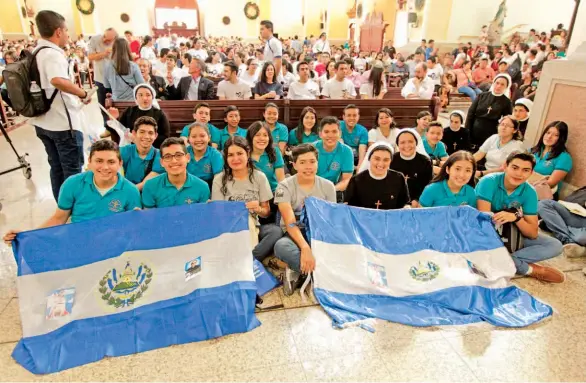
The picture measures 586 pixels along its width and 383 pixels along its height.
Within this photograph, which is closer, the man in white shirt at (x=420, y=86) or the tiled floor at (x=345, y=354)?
the tiled floor at (x=345, y=354)

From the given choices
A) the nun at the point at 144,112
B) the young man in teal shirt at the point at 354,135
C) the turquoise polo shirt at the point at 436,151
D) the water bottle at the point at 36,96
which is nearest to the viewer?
the water bottle at the point at 36,96

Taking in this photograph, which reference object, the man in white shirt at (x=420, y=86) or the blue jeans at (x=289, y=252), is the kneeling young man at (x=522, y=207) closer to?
the blue jeans at (x=289, y=252)

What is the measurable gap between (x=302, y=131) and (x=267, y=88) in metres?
1.59

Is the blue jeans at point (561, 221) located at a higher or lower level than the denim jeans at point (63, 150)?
lower

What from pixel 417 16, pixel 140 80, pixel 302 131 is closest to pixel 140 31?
pixel 417 16

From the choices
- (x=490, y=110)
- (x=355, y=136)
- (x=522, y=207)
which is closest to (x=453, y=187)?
(x=522, y=207)

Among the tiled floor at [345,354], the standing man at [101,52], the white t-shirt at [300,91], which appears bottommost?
the tiled floor at [345,354]

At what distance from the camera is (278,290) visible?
2.80 meters

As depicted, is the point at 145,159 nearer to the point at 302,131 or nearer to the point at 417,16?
the point at 302,131

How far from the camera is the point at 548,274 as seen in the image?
297 centimetres

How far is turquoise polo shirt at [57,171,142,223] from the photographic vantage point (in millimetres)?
2584

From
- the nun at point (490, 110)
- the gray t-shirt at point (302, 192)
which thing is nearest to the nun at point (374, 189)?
the gray t-shirt at point (302, 192)

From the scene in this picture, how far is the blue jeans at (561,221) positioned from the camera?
3445 millimetres

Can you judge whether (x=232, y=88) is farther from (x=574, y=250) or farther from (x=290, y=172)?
(x=574, y=250)
